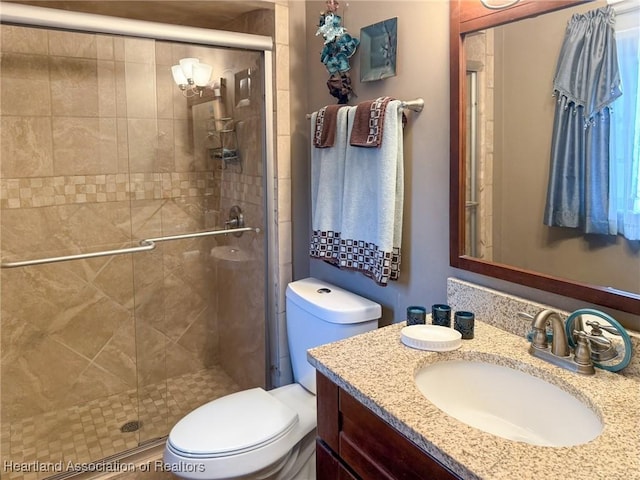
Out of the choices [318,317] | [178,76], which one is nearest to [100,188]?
[178,76]

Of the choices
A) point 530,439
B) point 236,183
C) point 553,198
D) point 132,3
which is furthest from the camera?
point 236,183

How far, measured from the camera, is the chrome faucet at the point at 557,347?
43.6 inches

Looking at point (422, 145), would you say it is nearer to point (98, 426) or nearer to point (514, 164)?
point (514, 164)

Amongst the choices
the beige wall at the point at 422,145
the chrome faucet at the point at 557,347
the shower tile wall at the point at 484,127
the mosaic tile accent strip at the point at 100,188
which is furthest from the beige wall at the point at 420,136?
the mosaic tile accent strip at the point at 100,188

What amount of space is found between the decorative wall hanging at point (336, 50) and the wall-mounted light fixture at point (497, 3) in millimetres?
558

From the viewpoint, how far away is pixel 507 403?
1.20m

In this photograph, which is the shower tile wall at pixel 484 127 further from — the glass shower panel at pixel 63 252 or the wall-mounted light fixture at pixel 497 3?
the glass shower panel at pixel 63 252

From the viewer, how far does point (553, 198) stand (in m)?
1.26

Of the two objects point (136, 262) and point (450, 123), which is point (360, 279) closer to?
point (450, 123)

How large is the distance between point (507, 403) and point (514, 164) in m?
0.63

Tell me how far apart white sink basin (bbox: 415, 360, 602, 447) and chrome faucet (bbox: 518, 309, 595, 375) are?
7cm

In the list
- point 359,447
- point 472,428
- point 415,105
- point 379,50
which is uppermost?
point 379,50

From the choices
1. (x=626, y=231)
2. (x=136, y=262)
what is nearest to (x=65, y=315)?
(x=136, y=262)

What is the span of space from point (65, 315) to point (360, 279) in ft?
5.03
